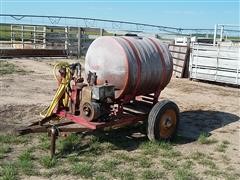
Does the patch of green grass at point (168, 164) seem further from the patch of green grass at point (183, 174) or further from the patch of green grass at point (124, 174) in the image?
the patch of green grass at point (124, 174)

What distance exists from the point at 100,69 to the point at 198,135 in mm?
2214

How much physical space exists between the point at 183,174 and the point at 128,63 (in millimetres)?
1829

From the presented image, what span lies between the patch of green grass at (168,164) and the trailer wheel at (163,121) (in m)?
0.76

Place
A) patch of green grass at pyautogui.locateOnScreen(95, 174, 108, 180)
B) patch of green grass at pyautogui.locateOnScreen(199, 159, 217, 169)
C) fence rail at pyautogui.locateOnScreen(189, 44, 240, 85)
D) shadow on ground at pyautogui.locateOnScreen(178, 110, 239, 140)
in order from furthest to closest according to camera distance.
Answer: fence rail at pyautogui.locateOnScreen(189, 44, 240, 85), shadow on ground at pyautogui.locateOnScreen(178, 110, 239, 140), patch of green grass at pyautogui.locateOnScreen(199, 159, 217, 169), patch of green grass at pyautogui.locateOnScreen(95, 174, 108, 180)

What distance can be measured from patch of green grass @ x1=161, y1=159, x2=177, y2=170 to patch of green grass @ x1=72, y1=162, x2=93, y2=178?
40.0 inches

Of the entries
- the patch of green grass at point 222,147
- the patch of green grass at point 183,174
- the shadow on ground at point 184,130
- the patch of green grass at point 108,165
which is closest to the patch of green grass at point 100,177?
the patch of green grass at point 108,165

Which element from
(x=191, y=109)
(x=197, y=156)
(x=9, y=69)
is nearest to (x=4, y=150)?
(x=197, y=156)

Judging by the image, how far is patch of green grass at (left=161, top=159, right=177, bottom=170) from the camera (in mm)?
5798

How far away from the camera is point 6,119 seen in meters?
7.82

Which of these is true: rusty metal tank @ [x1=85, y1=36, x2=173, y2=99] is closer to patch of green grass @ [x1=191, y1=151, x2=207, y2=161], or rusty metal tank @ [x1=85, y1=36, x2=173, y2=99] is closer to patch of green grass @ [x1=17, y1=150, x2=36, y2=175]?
patch of green grass @ [x1=191, y1=151, x2=207, y2=161]

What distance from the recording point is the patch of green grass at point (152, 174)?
17.7 ft

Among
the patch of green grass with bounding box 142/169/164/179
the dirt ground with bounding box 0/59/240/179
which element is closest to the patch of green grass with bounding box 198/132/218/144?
the dirt ground with bounding box 0/59/240/179

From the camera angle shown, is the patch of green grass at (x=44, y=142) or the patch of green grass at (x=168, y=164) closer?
the patch of green grass at (x=168, y=164)

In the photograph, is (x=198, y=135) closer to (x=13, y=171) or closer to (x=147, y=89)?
(x=147, y=89)
